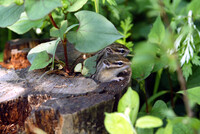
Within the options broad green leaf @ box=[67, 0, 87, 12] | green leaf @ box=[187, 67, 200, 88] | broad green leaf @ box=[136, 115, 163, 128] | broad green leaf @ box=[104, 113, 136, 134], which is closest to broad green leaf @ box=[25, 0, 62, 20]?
broad green leaf @ box=[67, 0, 87, 12]

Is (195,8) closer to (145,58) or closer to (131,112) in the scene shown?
(131,112)

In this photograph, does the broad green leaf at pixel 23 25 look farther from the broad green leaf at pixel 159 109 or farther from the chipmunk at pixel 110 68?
the broad green leaf at pixel 159 109

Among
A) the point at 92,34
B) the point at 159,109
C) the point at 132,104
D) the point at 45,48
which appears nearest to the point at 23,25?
the point at 45,48

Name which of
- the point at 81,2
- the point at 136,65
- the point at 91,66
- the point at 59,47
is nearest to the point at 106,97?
the point at 91,66

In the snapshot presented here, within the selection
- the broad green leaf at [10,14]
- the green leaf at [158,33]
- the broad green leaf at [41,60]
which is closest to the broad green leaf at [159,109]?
the green leaf at [158,33]

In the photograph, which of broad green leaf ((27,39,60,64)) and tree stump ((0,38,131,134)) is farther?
broad green leaf ((27,39,60,64))

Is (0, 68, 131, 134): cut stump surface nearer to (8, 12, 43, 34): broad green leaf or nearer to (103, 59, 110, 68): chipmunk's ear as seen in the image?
(103, 59, 110, 68): chipmunk's ear

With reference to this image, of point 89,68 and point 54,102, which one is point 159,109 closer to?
point 89,68
